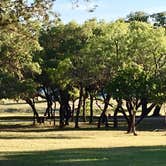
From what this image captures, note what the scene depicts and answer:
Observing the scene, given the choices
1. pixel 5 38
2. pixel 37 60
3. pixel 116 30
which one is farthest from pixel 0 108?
pixel 5 38

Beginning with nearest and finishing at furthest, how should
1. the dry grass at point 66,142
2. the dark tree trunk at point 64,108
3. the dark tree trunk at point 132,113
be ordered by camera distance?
1. the dry grass at point 66,142
2. the dark tree trunk at point 132,113
3. the dark tree trunk at point 64,108

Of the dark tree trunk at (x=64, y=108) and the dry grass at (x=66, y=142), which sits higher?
the dark tree trunk at (x=64, y=108)

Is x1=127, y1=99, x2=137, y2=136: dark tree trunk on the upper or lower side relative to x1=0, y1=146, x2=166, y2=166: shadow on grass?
upper

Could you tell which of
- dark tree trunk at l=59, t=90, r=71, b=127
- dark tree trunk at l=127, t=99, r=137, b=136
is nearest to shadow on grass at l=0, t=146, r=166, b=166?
dark tree trunk at l=127, t=99, r=137, b=136

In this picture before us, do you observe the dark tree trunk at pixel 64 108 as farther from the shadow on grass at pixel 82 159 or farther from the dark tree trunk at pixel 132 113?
the shadow on grass at pixel 82 159

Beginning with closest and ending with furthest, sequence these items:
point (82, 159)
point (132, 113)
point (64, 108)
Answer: point (82, 159), point (132, 113), point (64, 108)

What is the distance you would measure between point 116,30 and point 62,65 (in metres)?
5.82

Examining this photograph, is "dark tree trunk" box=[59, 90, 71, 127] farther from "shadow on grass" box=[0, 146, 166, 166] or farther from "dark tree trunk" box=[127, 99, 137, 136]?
"shadow on grass" box=[0, 146, 166, 166]

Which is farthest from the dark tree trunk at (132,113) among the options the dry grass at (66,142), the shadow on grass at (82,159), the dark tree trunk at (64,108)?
the shadow on grass at (82,159)

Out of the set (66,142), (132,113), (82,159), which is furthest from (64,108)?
(82,159)

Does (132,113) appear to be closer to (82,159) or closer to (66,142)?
(66,142)

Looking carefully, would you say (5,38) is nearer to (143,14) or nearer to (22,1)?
(22,1)

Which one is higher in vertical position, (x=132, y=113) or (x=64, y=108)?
(x=64, y=108)

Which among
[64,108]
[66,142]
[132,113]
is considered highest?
[64,108]
